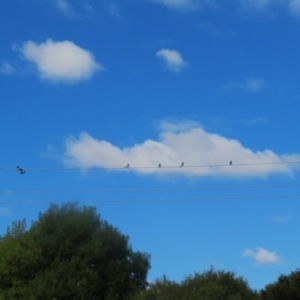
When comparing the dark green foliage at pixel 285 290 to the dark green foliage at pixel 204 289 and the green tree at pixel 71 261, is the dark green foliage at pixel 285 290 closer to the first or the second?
the dark green foliage at pixel 204 289

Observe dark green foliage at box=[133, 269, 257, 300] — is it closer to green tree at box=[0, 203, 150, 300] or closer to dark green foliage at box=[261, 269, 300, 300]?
dark green foliage at box=[261, 269, 300, 300]

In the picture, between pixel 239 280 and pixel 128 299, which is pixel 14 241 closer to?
pixel 128 299

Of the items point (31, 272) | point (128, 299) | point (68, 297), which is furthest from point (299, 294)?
point (31, 272)

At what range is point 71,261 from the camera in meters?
59.7

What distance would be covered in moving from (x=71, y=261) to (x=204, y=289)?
52.2 ft

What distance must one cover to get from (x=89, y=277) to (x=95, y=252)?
2303 millimetres

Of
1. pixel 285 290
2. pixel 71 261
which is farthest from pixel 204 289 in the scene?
pixel 71 261

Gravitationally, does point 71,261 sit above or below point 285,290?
above

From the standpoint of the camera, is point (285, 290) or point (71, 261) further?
point (71, 261)

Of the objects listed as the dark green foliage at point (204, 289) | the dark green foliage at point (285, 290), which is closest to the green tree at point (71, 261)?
the dark green foliage at point (204, 289)

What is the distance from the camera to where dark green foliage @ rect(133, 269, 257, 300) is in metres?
47.8

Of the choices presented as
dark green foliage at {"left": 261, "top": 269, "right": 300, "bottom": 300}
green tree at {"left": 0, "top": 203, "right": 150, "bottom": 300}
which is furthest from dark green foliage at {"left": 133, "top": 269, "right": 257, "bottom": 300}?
green tree at {"left": 0, "top": 203, "right": 150, "bottom": 300}

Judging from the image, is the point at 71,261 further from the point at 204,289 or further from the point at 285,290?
the point at 285,290

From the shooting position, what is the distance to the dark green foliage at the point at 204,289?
47.8m
